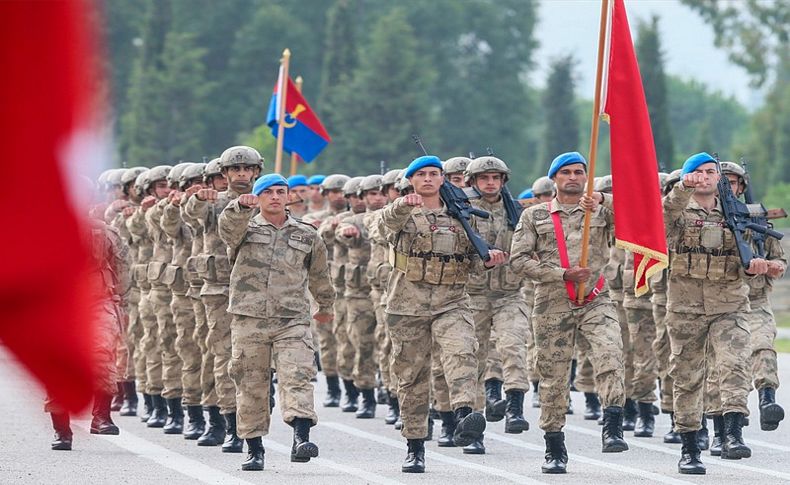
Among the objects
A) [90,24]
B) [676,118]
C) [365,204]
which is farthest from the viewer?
[676,118]

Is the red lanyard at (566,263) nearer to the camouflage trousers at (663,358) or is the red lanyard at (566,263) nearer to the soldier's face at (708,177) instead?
the soldier's face at (708,177)

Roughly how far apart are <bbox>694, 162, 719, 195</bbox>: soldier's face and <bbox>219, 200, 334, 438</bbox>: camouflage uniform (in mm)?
2526

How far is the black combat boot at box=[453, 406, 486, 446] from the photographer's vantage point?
32.6 feet

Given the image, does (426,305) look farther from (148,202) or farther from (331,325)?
(331,325)

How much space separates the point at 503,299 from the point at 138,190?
386 centimetres

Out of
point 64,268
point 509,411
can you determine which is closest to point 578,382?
point 509,411

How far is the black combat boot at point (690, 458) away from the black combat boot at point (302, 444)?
2.26 metres

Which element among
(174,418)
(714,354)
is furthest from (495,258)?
(174,418)

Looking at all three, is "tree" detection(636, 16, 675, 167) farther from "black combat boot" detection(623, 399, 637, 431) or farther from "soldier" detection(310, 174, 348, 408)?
"black combat boot" detection(623, 399, 637, 431)

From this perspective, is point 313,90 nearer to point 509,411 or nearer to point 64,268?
point 509,411

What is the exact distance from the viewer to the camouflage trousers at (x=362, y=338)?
15.0 m

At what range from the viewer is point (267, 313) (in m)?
10.2

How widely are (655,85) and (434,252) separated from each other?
168 feet

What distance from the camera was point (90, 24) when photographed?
1384 mm
